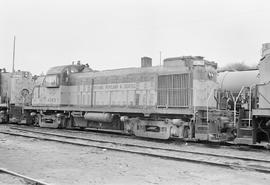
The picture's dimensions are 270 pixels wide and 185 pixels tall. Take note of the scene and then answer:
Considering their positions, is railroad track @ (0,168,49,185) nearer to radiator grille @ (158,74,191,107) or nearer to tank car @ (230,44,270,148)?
tank car @ (230,44,270,148)

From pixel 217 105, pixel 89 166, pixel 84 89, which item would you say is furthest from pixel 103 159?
pixel 84 89

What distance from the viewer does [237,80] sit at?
58.6 feet

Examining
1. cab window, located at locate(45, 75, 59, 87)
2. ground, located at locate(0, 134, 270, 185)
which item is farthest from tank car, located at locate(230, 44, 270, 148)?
cab window, located at locate(45, 75, 59, 87)

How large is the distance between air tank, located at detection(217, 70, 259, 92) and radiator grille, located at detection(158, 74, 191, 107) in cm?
441

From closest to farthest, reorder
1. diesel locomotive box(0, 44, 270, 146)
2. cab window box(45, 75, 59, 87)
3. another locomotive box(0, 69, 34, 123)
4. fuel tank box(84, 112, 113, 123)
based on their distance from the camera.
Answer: diesel locomotive box(0, 44, 270, 146)
fuel tank box(84, 112, 113, 123)
cab window box(45, 75, 59, 87)
another locomotive box(0, 69, 34, 123)

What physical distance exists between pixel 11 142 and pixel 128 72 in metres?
6.14

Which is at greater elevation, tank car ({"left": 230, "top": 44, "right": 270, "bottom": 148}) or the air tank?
the air tank

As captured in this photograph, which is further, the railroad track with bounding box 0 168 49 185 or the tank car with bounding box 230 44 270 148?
the tank car with bounding box 230 44 270 148

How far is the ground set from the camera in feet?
21.3

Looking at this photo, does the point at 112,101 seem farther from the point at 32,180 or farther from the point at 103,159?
the point at 32,180

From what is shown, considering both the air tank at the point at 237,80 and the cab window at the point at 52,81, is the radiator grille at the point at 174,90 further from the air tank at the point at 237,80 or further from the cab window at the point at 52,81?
the cab window at the point at 52,81

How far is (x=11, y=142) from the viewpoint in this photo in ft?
41.2

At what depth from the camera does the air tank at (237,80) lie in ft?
56.9

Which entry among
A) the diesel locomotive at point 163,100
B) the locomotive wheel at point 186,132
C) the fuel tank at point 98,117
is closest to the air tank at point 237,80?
the diesel locomotive at point 163,100
